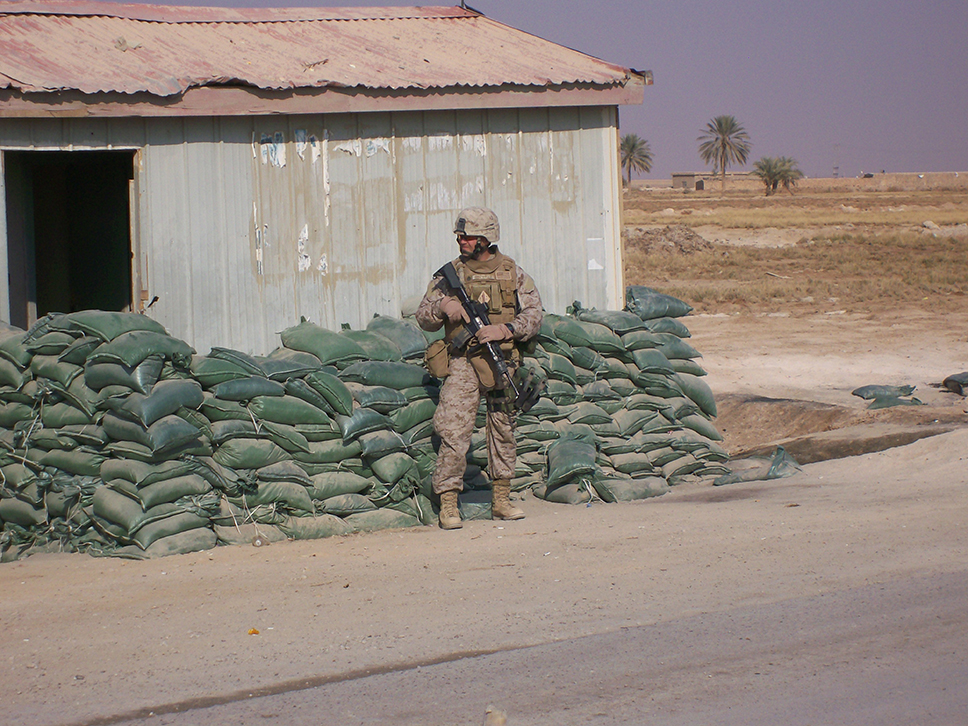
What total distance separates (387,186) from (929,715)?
16.2 ft

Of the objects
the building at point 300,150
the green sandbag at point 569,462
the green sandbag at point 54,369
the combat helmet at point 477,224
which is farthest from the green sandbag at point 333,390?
the green sandbag at point 569,462

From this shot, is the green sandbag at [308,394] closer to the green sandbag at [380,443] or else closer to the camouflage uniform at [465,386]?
the green sandbag at [380,443]

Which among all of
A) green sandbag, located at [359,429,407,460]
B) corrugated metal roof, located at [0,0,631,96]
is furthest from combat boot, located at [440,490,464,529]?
corrugated metal roof, located at [0,0,631,96]

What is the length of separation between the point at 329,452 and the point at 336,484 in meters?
0.19

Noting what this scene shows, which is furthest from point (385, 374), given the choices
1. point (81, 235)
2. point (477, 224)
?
point (81, 235)

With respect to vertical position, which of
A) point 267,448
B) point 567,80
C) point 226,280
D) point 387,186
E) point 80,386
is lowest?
point 267,448

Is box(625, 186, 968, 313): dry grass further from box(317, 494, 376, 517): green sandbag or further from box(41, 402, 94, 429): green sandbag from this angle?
box(41, 402, 94, 429): green sandbag

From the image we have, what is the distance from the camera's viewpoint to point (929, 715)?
3.20m

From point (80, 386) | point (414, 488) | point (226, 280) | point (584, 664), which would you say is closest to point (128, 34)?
point (226, 280)

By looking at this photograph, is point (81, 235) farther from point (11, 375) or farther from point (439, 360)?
point (439, 360)

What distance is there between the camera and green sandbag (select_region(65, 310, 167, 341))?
5.40m

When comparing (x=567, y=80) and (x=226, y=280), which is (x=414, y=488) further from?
(x=567, y=80)

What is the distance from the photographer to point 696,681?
11.4ft

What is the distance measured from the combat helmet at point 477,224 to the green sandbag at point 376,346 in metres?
1.07
